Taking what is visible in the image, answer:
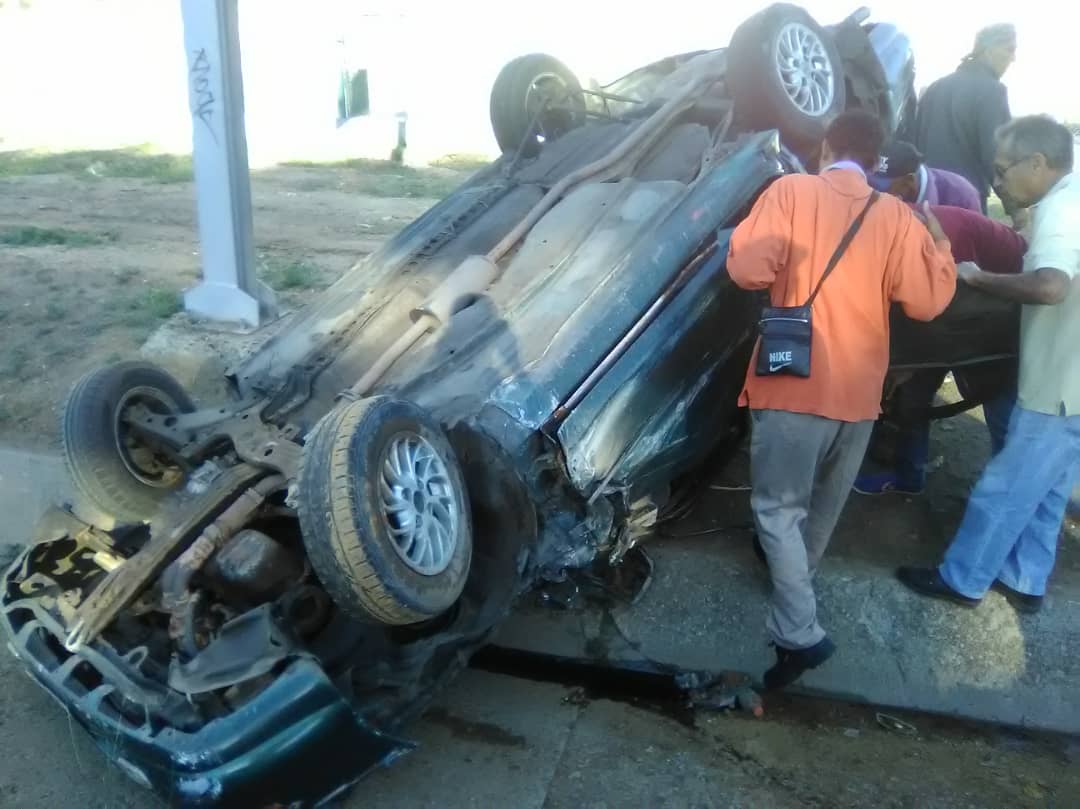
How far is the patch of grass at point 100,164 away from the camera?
11203 millimetres

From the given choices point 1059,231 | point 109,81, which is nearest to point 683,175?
point 1059,231

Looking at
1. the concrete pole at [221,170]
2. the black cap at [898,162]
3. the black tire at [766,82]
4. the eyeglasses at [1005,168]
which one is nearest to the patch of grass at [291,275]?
the concrete pole at [221,170]

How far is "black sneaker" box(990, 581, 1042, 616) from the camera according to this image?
3.78 metres

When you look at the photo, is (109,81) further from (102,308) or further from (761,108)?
(761,108)

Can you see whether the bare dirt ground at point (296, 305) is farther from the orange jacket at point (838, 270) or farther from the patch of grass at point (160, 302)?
the orange jacket at point (838, 270)

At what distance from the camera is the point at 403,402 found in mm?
2828

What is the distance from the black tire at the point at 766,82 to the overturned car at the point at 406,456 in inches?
0.4

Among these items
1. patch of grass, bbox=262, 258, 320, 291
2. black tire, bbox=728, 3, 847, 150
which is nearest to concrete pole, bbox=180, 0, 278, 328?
patch of grass, bbox=262, 258, 320, 291

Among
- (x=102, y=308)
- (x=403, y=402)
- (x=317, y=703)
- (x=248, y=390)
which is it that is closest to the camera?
(x=317, y=703)

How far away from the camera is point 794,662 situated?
3.48 m

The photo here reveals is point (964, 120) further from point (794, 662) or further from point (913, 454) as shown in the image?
point (794, 662)

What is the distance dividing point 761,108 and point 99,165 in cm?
1023

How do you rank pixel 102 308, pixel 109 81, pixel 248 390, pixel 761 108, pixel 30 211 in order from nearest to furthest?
pixel 248 390
pixel 761 108
pixel 102 308
pixel 30 211
pixel 109 81

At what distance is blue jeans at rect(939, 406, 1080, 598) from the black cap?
1108mm
